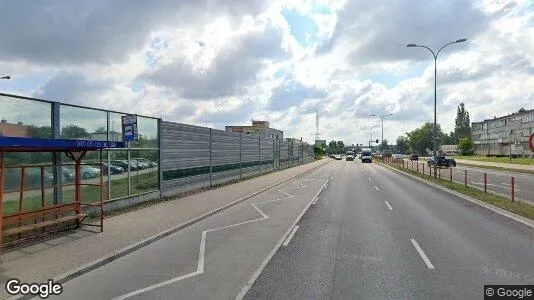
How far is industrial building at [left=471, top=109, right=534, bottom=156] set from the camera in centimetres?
10912

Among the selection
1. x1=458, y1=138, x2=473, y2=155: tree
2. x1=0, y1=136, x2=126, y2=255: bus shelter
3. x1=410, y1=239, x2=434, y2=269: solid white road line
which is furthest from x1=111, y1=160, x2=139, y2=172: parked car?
x1=458, y1=138, x2=473, y2=155: tree

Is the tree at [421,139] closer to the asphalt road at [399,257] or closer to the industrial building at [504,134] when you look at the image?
the industrial building at [504,134]

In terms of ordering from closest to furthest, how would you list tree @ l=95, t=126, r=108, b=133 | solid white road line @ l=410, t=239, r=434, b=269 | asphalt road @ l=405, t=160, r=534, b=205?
solid white road line @ l=410, t=239, r=434, b=269 → tree @ l=95, t=126, r=108, b=133 → asphalt road @ l=405, t=160, r=534, b=205

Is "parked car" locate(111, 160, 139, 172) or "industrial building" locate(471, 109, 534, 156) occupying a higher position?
"industrial building" locate(471, 109, 534, 156)

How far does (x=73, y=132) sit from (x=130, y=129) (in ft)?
6.21

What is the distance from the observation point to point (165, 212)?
1656 cm

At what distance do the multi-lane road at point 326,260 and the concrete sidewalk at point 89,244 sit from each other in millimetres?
528

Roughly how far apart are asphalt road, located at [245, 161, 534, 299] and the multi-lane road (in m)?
0.02

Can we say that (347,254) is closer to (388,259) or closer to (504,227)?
(388,259)

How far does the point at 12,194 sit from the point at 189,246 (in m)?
4.62

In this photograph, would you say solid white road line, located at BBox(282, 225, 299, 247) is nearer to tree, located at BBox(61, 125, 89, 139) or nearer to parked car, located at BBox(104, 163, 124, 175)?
parked car, located at BBox(104, 163, 124, 175)

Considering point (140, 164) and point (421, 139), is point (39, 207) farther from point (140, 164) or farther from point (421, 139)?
point (421, 139)

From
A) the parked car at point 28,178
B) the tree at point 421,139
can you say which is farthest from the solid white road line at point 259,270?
the tree at point 421,139

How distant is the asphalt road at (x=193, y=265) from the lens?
7.53 m
